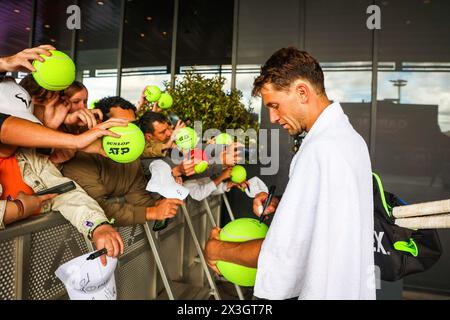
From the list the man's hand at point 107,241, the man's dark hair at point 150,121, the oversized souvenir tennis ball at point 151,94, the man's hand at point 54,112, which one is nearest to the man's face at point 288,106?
the man's hand at point 107,241

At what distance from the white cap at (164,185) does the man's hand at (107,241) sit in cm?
75

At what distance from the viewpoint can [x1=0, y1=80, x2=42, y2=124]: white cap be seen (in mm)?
1423

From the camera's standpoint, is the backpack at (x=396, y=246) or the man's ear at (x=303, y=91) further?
the backpack at (x=396, y=246)

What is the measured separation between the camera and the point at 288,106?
56.3 inches

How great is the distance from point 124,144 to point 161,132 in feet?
5.90

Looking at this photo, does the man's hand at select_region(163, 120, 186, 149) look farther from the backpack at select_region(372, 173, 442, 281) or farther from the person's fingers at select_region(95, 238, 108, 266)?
the backpack at select_region(372, 173, 442, 281)

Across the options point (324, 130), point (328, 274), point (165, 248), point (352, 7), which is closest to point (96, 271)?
point (328, 274)

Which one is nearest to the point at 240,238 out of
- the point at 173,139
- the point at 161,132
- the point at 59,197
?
the point at 59,197

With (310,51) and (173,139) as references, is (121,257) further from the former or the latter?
(310,51)

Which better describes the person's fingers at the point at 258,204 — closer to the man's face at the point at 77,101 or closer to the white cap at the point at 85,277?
the white cap at the point at 85,277

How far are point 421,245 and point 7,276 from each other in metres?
1.87

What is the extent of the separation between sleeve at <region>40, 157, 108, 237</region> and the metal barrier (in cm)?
5

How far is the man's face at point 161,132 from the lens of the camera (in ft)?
10.8
